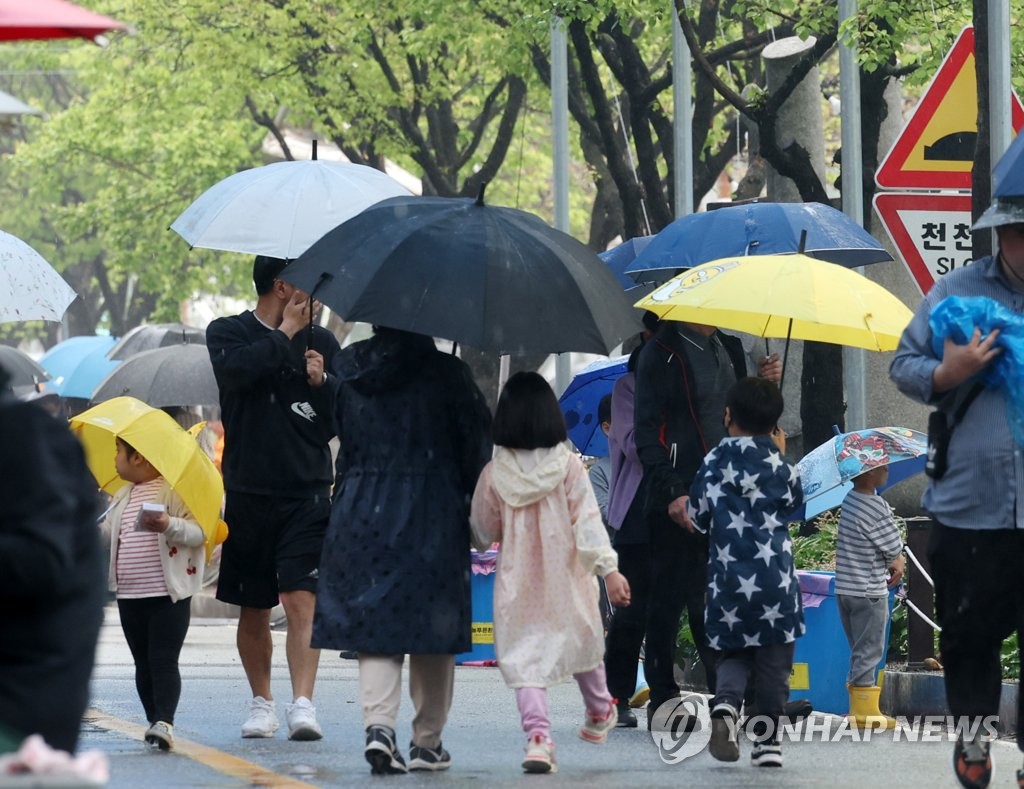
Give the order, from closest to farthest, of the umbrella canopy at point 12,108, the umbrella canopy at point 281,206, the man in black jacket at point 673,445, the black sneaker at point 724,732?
the umbrella canopy at point 12,108, the black sneaker at point 724,732, the umbrella canopy at point 281,206, the man in black jacket at point 673,445

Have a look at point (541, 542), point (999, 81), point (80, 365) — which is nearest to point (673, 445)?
point (541, 542)

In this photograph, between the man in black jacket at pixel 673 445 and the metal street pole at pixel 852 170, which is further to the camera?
the metal street pole at pixel 852 170

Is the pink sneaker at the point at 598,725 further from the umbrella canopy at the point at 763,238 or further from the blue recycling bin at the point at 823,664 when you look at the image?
the umbrella canopy at the point at 763,238

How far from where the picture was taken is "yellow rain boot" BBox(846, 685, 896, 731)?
9.25m

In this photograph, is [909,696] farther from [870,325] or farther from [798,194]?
[798,194]

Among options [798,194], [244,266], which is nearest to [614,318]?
[798,194]

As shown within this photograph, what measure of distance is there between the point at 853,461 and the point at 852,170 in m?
4.29

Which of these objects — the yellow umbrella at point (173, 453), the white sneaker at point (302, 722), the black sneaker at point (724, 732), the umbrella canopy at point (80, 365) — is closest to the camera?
the black sneaker at point (724, 732)

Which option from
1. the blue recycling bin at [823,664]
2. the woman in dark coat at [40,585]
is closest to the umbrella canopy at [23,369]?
the blue recycling bin at [823,664]

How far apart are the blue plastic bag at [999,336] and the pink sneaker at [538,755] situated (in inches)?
78.4

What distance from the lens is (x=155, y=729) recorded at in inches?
324

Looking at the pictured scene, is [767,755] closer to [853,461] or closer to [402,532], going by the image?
[402,532]

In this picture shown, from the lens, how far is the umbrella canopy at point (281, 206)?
873 cm

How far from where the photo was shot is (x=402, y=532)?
7.48 m
